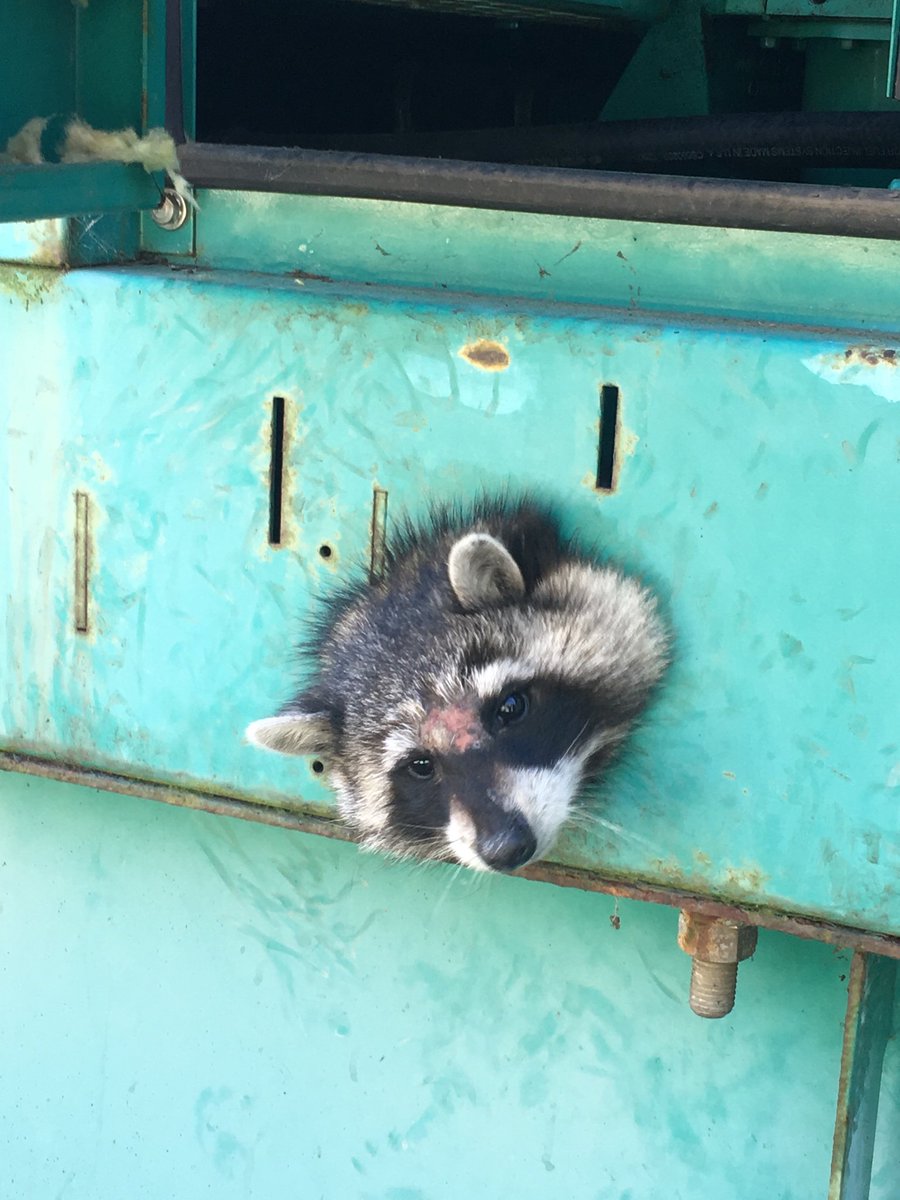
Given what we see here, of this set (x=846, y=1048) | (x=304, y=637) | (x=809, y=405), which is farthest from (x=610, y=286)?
(x=846, y=1048)

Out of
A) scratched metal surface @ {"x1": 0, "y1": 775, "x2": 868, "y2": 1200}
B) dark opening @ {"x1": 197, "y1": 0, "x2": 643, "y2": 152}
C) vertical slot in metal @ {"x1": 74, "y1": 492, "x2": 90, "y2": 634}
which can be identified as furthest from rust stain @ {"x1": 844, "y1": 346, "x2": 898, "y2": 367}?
dark opening @ {"x1": 197, "y1": 0, "x2": 643, "y2": 152}

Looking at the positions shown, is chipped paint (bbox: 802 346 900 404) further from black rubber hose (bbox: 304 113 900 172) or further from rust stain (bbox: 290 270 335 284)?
black rubber hose (bbox: 304 113 900 172)

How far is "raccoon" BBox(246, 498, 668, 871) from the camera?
6.35 ft

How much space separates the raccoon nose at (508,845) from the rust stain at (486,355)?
23.2 inches

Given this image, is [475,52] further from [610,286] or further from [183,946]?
[183,946]

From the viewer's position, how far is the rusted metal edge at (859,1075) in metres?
1.96

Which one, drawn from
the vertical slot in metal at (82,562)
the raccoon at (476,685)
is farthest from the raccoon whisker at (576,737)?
the vertical slot in metal at (82,562)

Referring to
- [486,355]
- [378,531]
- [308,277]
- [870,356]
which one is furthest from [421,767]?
[870,356]

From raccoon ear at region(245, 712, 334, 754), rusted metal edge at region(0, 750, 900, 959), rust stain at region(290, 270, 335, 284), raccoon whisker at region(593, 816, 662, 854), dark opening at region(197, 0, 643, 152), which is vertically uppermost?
dark opening at region(197, 0, 643, 152)

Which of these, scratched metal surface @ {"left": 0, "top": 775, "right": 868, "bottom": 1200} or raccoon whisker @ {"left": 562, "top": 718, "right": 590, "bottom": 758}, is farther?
scratched metal surface @ {"left": 0, "top": 775, "right": 868, "bottom": 1200}

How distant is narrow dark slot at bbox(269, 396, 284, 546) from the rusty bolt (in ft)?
2.55

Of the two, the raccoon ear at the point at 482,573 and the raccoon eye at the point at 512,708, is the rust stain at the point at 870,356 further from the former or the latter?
the raccoon eye at the point at 512,708

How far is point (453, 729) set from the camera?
2.01 meters

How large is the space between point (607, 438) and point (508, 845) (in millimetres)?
537
